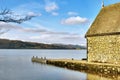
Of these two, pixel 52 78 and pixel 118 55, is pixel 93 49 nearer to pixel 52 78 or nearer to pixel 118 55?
pixel 118 55

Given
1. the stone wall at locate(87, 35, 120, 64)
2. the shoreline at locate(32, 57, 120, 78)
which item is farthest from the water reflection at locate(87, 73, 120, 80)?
the stone wall at locate(87, 35, 120, 64)

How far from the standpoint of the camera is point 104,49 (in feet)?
127

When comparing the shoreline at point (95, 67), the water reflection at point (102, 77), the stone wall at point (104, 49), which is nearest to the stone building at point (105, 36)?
the stone wall at point (104, 49)

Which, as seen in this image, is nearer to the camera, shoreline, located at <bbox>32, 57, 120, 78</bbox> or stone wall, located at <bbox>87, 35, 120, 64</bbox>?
shoreline, located at <bbox>32, 57, 120, 78</bbox>

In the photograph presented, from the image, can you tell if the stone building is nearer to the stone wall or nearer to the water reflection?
the stone wall

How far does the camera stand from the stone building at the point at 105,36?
36.8m

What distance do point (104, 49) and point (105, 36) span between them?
184 centimetres

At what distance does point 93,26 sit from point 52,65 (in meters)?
11.8

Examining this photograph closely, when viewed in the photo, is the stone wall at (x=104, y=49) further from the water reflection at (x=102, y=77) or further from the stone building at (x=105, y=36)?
the water reflection at (x=102, y=77)

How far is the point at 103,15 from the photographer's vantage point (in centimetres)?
4228

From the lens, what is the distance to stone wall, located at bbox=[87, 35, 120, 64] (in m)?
36.6

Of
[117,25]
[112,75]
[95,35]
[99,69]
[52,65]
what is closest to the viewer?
[112,75]

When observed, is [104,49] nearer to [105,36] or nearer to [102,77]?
[105,36]

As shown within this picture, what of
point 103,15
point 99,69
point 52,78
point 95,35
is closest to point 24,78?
point 52,78
